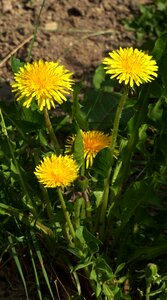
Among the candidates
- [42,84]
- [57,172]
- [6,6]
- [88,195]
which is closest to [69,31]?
[6,6]

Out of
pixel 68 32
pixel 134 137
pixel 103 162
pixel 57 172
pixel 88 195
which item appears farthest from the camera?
pixel 68 32

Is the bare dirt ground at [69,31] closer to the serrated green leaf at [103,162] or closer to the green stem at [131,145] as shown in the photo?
the green stem at [131,145]

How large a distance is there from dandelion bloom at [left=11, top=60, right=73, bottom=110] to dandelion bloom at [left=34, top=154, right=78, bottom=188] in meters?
0.14

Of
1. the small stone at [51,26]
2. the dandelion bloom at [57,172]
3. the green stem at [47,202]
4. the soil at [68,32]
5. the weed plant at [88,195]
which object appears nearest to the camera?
the dandelion bloom at [57,172]

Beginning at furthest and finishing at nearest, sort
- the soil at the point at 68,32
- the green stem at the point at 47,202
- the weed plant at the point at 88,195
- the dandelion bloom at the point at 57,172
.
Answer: the soil at the point at 68,32 < the green stem at the point at 47,202 < the weed plant at the point at 88,195 < the dandelion bloom at the point at 57,172

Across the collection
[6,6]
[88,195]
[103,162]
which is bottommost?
[88,195]

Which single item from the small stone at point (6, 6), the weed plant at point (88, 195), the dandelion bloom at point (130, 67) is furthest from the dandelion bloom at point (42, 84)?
the small stone at point (6, 6)

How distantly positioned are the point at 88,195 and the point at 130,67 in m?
0.49

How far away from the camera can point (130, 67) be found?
156 cm

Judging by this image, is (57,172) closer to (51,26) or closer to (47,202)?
(47,202)

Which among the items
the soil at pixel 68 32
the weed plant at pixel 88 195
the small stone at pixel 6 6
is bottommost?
the weed plant at pixel 88 195

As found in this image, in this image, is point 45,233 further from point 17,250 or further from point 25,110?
point 25,110

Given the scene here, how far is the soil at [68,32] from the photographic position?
115 inches

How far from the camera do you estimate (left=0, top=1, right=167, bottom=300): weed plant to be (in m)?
1.61
